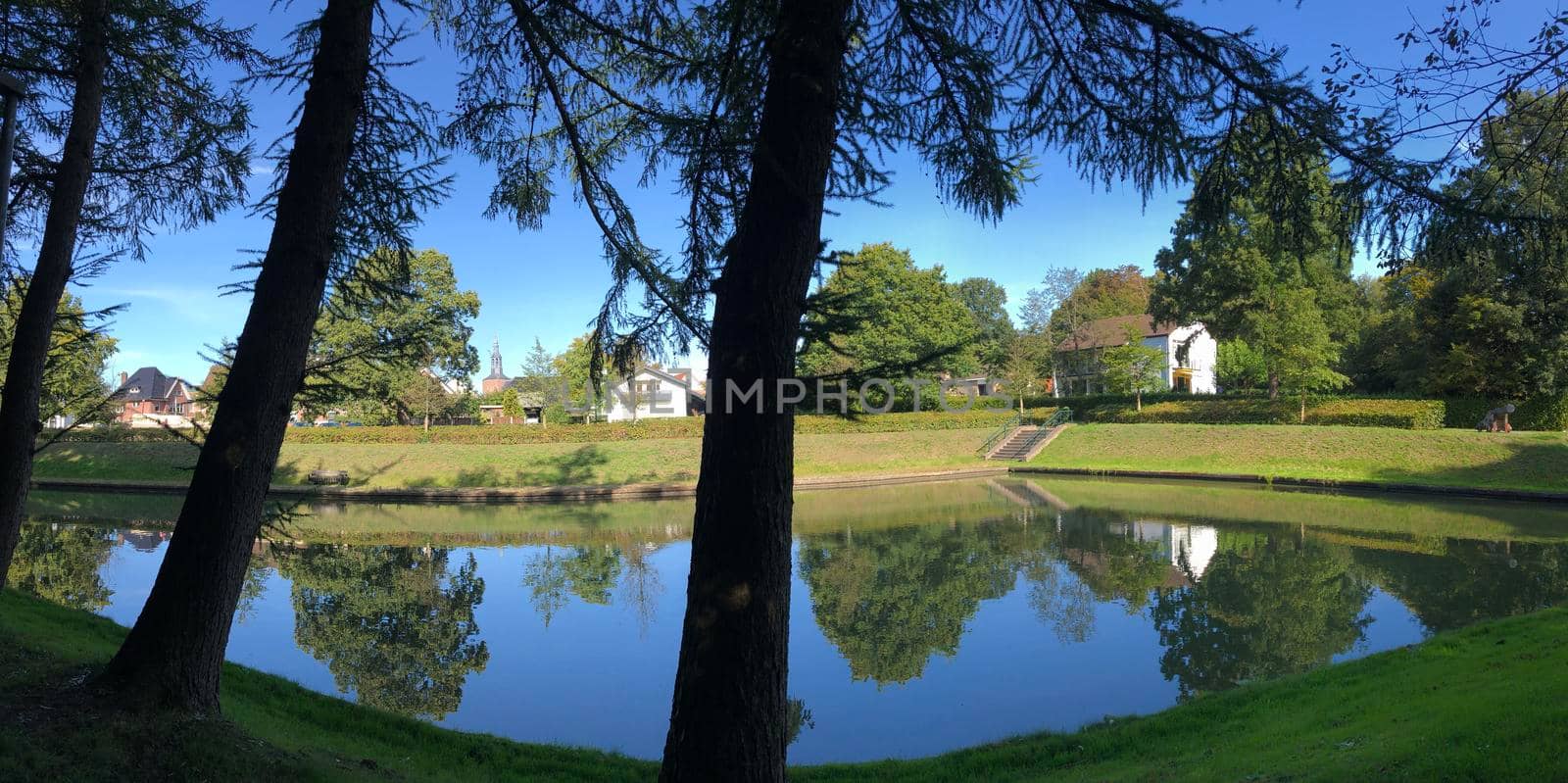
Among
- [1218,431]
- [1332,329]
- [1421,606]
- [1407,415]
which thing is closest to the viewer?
[1421,606]

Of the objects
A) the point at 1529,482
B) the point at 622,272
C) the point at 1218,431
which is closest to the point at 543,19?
the point at 622,272

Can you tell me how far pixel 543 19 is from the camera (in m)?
4.23

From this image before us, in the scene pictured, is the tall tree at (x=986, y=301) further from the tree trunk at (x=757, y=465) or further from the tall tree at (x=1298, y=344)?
the tree trunk at (x=757, y=465)

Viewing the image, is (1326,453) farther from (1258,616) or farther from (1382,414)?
(1258,616)

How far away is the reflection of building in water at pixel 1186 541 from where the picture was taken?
11.9m

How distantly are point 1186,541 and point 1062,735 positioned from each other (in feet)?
31.7

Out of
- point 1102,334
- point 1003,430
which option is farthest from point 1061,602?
point 1102,334

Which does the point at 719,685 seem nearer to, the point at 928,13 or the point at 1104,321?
the point at 928,13

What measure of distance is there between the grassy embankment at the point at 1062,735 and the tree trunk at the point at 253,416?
12.6 inches

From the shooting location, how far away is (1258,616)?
28.8 ft

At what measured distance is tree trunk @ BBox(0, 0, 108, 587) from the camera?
16.6 feet

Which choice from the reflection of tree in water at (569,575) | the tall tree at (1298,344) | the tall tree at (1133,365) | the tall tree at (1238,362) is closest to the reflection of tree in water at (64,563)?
the reflection of tree in water at (569,575)

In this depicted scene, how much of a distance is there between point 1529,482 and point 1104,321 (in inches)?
1243

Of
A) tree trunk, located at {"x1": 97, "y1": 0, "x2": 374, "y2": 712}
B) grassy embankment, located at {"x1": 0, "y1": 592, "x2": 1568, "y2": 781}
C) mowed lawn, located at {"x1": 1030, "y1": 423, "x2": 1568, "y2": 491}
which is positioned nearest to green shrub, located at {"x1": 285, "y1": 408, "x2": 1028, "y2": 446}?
mowed lawn, located at {"x1": 1030, "y1": 423, "x2": 1568, "y2": 491}
